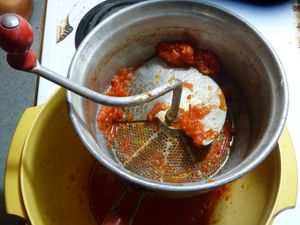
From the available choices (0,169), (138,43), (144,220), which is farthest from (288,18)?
(0,169)

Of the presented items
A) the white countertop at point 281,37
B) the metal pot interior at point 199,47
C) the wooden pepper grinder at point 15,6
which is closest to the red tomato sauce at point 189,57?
the metal pot interior at point 199,47

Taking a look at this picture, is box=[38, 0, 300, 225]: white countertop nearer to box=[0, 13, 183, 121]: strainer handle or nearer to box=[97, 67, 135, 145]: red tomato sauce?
box=[97, 67, 135, 145]: red tomato sauce

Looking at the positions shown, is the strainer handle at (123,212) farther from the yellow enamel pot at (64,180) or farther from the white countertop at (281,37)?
the white countertop at (281,37)

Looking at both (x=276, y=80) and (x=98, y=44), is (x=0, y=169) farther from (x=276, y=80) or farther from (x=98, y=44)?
(x=276, y=80)

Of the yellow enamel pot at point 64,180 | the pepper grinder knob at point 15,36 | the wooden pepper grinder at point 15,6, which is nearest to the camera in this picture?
the pepper grinder knob at point 15,36

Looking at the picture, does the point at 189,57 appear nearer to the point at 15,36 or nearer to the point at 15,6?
the point at 15,36

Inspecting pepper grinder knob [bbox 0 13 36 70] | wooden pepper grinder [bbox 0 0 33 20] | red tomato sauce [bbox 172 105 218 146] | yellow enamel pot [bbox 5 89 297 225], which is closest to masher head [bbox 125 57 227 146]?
red tomato sauce [bbox 172 105 218 146]
